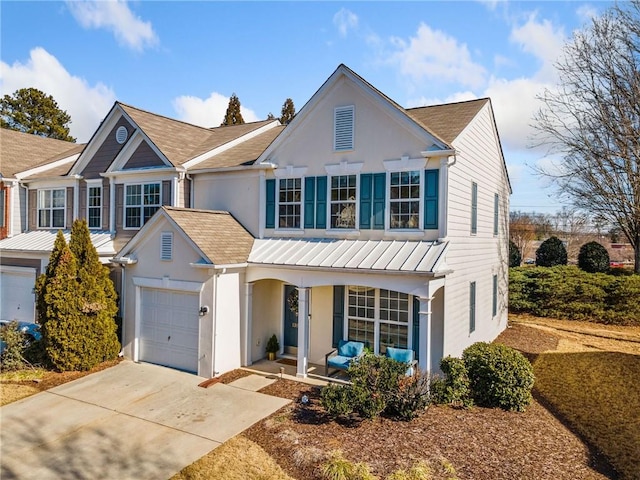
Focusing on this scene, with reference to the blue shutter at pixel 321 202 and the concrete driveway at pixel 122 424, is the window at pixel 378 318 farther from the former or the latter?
the concrete driveway at pixel 122 424

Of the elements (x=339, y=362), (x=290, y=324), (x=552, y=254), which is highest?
(x=552, y=254)

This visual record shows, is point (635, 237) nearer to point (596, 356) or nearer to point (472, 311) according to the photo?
point (596, 356)

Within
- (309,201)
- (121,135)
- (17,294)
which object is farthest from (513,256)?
(17,294)

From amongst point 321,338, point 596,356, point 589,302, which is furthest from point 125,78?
point 589,302

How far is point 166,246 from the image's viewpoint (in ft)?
40.8

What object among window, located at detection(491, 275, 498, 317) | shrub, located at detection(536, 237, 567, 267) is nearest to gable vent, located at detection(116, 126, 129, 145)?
window, located at detection(491, 275, 498, 317)

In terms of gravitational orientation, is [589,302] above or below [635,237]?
below

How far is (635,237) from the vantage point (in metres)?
22.3

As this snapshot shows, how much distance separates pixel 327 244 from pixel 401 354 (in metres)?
3.68

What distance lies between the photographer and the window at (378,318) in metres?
11.8

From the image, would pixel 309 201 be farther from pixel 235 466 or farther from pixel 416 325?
pixel 235 466

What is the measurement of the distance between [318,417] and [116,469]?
3825 mm

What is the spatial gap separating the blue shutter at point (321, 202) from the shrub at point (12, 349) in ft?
30.5

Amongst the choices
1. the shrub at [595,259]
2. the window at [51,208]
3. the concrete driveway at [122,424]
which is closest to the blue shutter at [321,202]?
the concrete driveway at [122,424]
